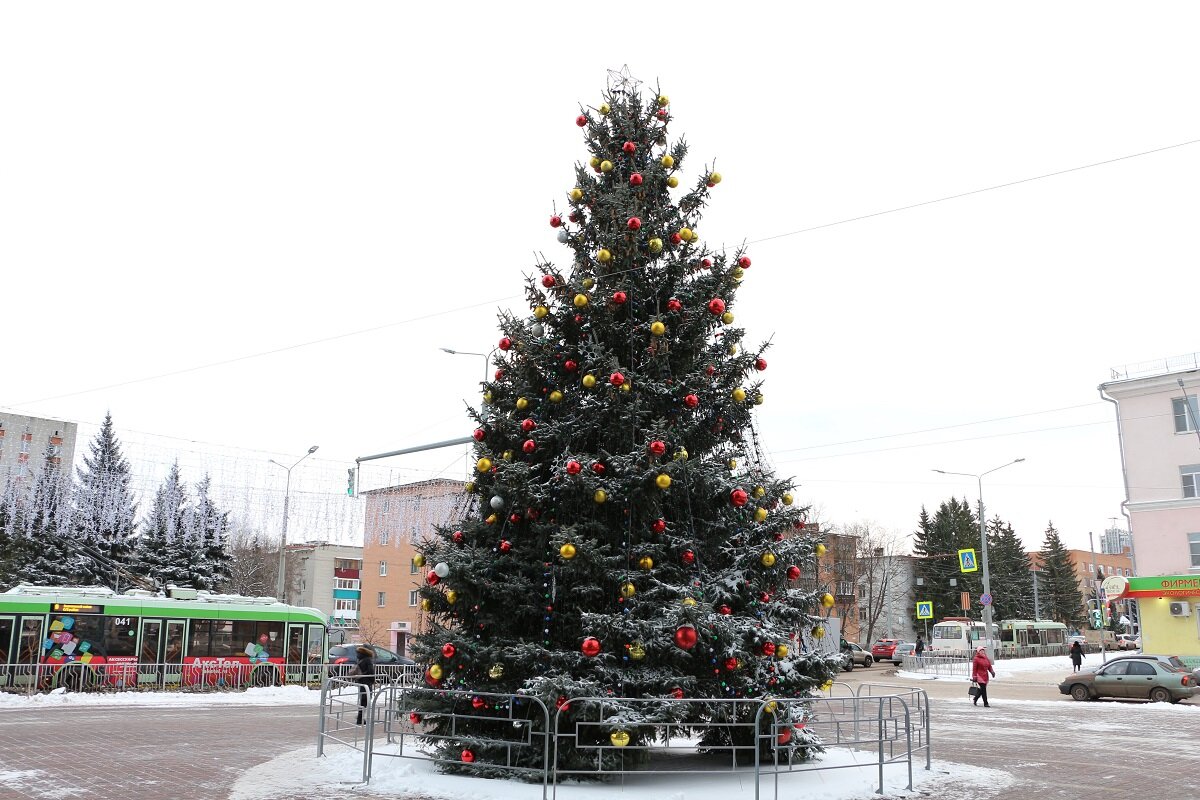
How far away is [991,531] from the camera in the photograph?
86688 mm

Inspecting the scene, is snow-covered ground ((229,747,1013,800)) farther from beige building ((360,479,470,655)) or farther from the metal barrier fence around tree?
beige building ((360,479,470,655))

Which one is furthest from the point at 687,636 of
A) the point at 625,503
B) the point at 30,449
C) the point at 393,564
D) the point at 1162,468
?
the point at 393,564

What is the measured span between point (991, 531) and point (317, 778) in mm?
85292

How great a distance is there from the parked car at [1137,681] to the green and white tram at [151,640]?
954 inches

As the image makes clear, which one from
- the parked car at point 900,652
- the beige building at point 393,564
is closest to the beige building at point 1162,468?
the parked car at point 900,652

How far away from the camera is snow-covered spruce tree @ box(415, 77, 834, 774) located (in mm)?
11492

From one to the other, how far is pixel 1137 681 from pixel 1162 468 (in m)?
20.6

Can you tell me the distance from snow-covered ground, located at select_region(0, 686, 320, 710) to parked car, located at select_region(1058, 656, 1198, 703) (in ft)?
76.0

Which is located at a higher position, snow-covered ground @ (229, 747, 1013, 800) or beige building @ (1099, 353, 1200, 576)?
beige building @ (1099, 353, 1200, 576)

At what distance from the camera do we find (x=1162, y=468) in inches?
1734

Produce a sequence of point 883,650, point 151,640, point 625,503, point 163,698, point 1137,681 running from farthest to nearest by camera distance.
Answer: point 883,650, point 1137,681, point 151,640, point 163,698, point 625,503

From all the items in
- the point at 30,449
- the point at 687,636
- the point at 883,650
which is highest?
the point at 30,449

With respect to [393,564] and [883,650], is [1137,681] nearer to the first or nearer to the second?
[883,650]

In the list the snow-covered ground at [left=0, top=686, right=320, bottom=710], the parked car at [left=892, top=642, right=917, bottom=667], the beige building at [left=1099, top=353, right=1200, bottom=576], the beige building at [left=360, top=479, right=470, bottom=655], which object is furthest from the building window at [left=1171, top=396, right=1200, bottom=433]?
the snow-covered ground at [left=0, top=686, right=320, bottom=710]
